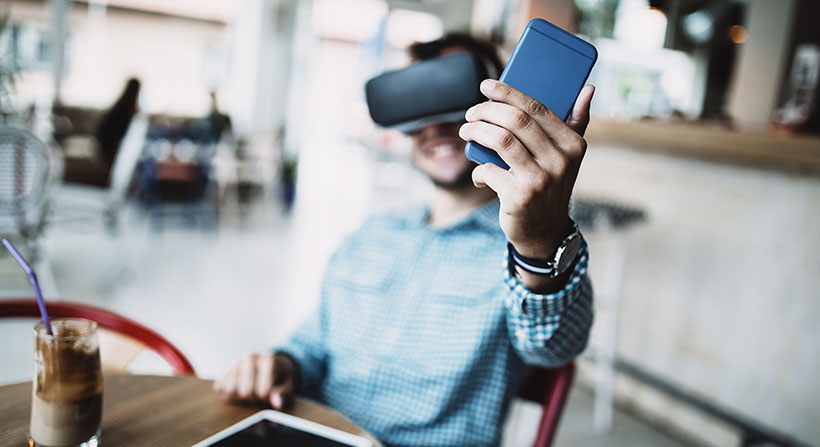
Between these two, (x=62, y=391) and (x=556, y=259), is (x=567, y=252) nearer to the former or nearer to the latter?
(x=556, y=259)

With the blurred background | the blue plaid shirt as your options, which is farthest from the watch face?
the blurred background

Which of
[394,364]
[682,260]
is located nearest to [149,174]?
[682,260]

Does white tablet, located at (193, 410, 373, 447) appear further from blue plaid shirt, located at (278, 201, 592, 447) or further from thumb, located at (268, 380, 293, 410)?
blue plaid shirt, located at (278, 201, 592, 447)

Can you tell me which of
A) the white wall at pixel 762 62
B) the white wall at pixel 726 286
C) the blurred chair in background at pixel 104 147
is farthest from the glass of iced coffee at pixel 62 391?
the blurred chair in background at pixel 104 147

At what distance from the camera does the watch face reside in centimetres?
71

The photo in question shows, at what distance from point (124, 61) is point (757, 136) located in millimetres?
10154

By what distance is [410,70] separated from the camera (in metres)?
0.92

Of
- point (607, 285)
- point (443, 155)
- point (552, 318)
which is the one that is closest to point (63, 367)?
point (552, 318)

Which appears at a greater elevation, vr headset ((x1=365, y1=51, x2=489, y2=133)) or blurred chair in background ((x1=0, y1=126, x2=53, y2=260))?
vr headset ((x1=365, y1=51, x2=489, y2=133))

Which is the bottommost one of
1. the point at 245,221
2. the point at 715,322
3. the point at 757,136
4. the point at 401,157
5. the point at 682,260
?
the point at 245,221

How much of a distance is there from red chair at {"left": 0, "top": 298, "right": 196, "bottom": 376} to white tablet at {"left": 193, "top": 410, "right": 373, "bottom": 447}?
15.1 inches

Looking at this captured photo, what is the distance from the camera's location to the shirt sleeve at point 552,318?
79 cm

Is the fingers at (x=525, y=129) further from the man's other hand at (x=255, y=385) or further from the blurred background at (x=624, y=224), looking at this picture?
the blurred background at (x=624, y=224)

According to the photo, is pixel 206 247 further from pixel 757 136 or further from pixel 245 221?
pixel 757 136
